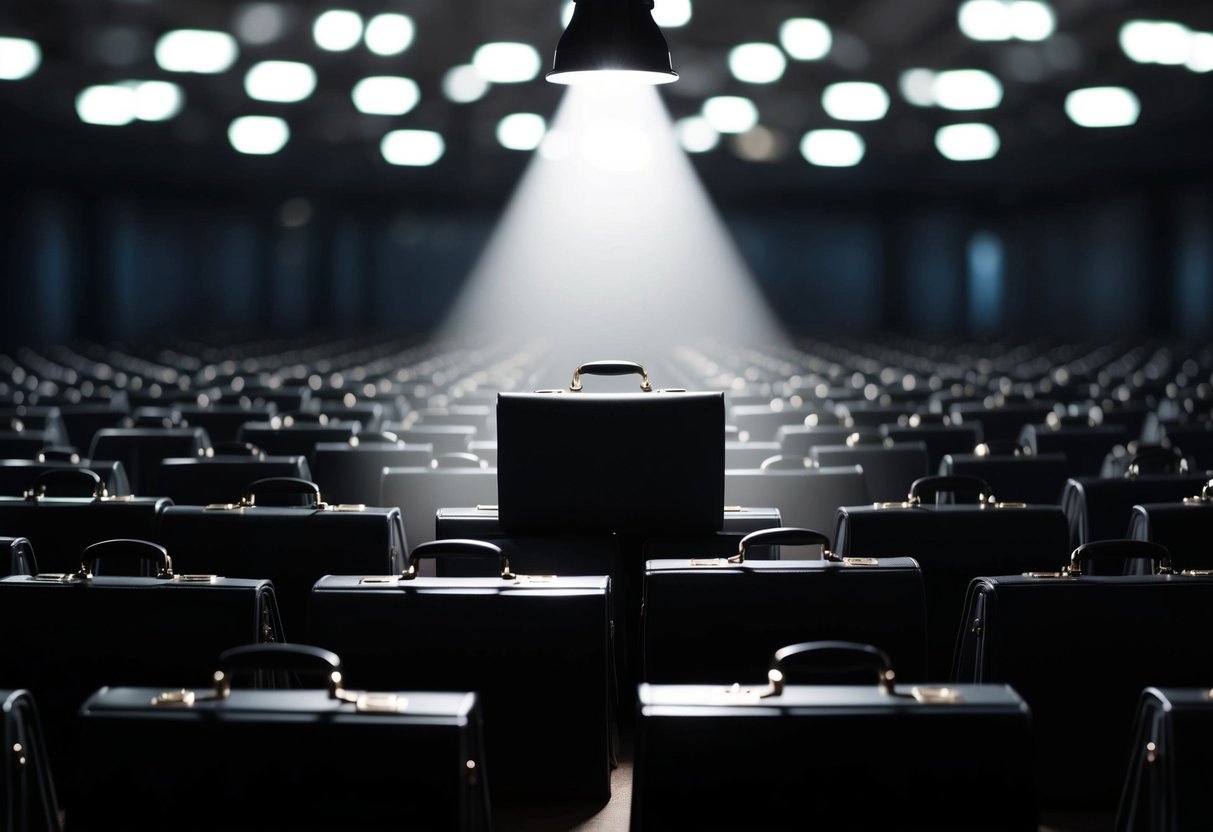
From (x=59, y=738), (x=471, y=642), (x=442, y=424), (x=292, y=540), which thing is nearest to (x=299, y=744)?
(x=471, y=642)

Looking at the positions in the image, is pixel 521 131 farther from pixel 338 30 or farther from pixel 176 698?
pixel 176 698

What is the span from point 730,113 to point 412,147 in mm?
8709

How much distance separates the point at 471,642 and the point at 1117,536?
306 centimetres

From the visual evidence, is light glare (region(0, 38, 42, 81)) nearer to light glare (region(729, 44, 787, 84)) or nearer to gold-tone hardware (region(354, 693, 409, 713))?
light glare (region(729, 44, 787, 84))

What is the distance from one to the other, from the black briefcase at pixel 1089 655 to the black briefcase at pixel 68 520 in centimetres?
290

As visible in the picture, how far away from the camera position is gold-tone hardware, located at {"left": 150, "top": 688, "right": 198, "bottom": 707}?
2635 millimetres

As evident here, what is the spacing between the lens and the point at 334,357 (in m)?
25.1

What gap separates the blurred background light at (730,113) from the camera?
101 ft

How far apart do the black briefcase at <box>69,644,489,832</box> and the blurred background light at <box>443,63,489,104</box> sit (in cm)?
2539

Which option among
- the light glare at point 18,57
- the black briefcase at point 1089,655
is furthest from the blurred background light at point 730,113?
the black briefcase at point 1089,655

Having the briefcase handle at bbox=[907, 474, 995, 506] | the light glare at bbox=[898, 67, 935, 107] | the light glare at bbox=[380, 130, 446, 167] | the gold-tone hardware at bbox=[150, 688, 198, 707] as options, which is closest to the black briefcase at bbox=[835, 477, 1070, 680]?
the briefcase handle at bbox=[907, 474, 995, 506]

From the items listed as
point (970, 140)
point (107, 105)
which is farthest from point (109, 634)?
point (970, 140)

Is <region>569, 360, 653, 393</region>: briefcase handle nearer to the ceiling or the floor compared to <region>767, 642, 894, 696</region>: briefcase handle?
nearer to the ceiling

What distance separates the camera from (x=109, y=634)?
3.54 m
